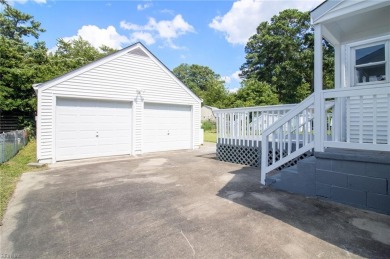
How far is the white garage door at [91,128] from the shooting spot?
26.9 ft

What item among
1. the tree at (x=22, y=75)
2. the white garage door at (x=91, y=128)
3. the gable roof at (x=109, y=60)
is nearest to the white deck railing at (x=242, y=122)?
the white garage door at (x=91, y=128)

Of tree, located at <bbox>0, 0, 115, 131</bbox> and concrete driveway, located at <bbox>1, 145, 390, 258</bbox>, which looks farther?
tree, located at <bbox>0, 0, 115, 131</bbox>

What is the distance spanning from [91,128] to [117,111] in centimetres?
125

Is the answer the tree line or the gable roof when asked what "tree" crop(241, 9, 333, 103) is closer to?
the tree line

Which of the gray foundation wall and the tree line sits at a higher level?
the tree line

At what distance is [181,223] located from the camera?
313cm

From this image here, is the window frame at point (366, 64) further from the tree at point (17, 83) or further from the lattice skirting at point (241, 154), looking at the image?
the tree at point (17, 83)

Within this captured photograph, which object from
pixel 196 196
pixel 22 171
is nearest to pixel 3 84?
pixel 22 171

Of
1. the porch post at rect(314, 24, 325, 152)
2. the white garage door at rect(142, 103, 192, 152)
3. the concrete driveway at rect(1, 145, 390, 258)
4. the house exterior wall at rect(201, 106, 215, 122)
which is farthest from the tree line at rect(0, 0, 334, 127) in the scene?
the porch post at rect(314, 24, 325, 152)

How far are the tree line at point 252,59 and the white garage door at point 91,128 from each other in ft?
31.7

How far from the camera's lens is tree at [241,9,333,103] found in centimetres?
2736

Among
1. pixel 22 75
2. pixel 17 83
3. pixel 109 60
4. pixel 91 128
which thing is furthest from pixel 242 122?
pixel 17 83

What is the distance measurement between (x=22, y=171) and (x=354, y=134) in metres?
9.12

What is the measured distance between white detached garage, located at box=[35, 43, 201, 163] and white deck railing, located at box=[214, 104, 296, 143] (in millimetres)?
3654
